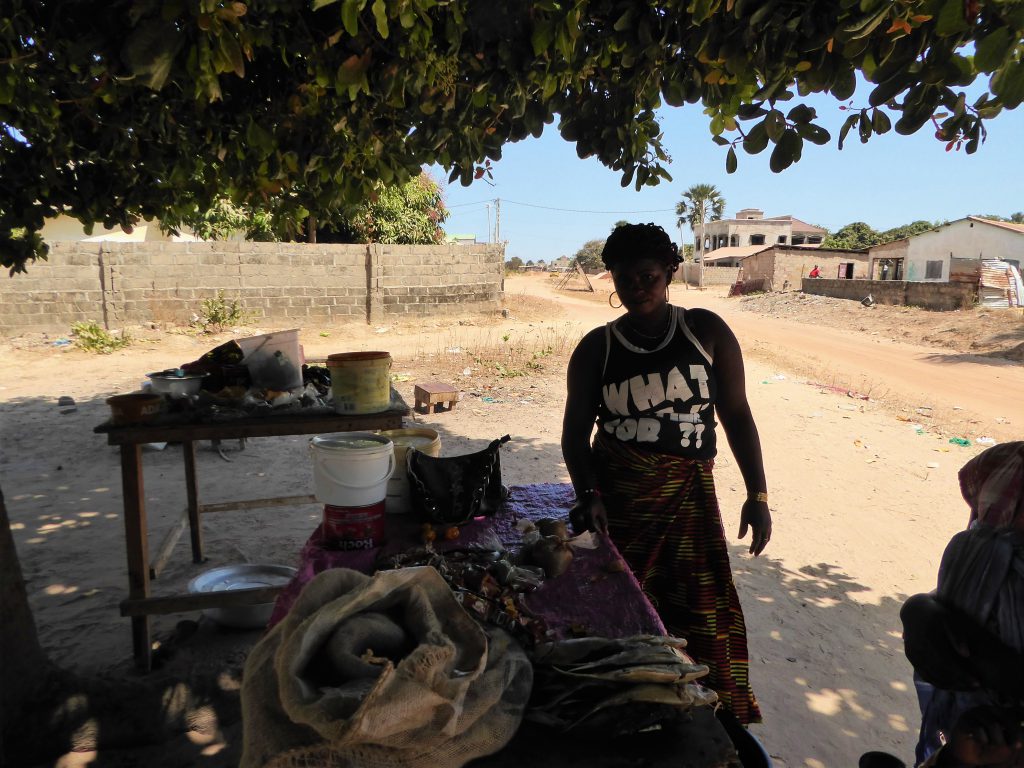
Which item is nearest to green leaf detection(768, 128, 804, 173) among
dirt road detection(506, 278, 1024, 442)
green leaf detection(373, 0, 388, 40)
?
green leaf detection(373, 0, 388, 40)

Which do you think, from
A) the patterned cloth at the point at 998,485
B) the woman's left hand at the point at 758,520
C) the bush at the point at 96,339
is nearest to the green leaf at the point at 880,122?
the patterned cloth at the point at 998,485

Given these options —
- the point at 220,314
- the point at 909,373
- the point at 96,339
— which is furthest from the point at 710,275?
the point at 96,339

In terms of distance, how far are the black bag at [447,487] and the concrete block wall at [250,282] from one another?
12.4 m

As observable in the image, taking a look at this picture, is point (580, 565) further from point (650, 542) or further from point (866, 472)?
point (866, 472)

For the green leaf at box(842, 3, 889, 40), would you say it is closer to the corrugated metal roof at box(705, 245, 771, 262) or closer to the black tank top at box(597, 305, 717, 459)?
the black tank top at box(597, 305, 717, 459)

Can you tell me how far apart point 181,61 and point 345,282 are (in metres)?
12.3

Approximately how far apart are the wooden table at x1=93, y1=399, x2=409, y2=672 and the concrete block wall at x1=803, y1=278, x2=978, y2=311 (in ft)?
65.3

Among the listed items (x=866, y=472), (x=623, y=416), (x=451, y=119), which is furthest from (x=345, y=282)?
(x=623, y=416)

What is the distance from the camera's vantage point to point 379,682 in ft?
3.39

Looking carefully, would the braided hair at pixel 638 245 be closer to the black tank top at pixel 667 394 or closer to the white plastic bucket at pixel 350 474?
the black tank top at pixel 667 394

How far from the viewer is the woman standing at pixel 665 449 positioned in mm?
2359

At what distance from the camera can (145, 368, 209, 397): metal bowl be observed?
3.03 m

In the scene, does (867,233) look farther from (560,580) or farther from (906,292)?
(560,580)

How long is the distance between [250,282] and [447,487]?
41.4 ft
